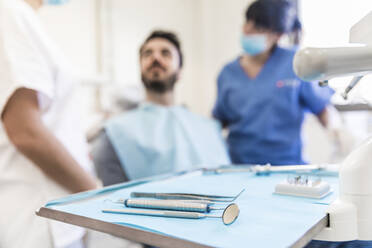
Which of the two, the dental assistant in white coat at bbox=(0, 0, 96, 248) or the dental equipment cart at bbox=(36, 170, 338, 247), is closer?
the dental equipment cart at bbox=(36, 170, 338, 247)

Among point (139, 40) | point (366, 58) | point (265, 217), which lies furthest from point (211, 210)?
point (139, 40)

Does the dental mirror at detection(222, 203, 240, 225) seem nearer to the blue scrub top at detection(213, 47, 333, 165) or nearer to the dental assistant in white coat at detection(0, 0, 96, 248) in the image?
the dental assistant in white coat at detection(0, 0, 96, 248)

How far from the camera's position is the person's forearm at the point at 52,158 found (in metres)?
0.67

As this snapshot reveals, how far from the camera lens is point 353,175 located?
0.43m

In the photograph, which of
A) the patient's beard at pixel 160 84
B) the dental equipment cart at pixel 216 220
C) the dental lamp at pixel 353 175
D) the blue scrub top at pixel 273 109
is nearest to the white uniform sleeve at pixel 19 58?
the dental equipment cart at pixel 216 220

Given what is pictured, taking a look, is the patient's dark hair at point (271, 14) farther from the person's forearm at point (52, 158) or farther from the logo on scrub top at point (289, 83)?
the person's forearm at point (52, 158)

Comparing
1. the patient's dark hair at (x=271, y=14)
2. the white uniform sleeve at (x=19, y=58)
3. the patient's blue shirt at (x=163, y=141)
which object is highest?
the patient's dark hair at (x=271, y=14)

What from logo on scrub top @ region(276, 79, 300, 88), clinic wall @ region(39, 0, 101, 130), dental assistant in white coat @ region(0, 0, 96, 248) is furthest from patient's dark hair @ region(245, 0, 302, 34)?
clinic wall @ region(39, 0, 101, 130)

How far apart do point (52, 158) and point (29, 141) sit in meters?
0.06

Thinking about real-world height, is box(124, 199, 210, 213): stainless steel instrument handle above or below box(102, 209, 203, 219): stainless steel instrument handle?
Result: above

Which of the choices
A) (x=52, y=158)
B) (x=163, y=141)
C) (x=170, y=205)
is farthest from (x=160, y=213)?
(x=163, y=141)

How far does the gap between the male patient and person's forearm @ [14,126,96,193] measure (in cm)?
33

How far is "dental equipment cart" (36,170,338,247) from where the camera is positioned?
36 centimetres

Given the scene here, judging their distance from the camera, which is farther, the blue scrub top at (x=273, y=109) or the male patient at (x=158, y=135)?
the blue scrub top at (x=273, y=109)
